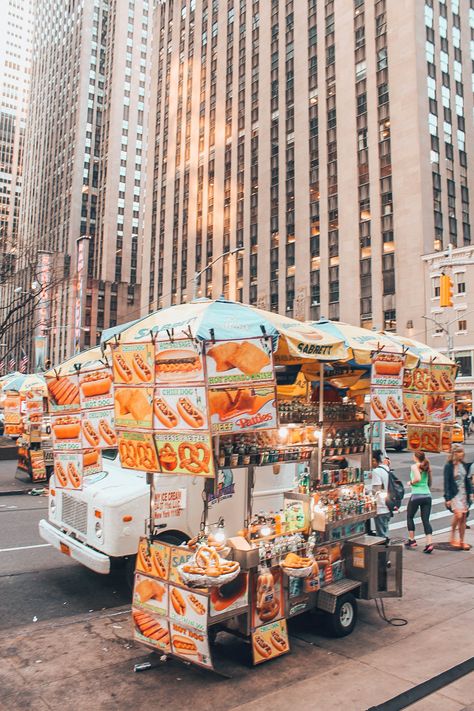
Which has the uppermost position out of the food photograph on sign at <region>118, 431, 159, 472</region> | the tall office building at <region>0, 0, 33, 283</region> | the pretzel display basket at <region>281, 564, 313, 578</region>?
the tall office building at <region>0, 0, 33, 283</region>

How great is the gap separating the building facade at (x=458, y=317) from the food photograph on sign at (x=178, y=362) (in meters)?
39.4

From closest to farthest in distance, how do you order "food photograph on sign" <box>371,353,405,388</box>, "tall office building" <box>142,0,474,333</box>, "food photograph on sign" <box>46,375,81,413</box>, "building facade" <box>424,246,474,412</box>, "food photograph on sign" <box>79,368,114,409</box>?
"food photograph on sign" <box>79,368,114,409</box> < "food photograph on sign" <box>46,375,81,413</box> < "food photograph on sign" <box>371,353,405,388</box> < "building facade" <box>424,246,474,412</box> < "tall office building" <box>142,0,474,333</box>

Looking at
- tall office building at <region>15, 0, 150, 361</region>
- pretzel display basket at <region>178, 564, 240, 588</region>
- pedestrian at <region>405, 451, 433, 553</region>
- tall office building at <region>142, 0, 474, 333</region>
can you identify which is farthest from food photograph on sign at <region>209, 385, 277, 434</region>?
tall office building at <region>15, 0, 150, 361</region>

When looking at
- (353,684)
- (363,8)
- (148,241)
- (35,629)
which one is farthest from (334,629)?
(148,241)

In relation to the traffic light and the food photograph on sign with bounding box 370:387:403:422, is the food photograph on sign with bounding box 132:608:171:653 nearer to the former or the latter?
the food photograph on sign with bounding box 370:387:403:422

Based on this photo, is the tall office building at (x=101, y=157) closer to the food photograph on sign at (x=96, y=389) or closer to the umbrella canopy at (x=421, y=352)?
the umbrella canopy at (x=421, y=352)

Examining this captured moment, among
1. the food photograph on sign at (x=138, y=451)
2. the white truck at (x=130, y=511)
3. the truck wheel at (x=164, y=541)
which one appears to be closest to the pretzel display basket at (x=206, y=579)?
the food photograph on sign at (x=138, y=451)

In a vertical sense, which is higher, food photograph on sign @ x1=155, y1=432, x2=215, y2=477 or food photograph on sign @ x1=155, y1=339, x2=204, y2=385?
food photograph on sign @ x1=155, y1=339, x2=204, y2=385

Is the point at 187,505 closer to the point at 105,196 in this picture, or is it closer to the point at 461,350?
the point at 461,350

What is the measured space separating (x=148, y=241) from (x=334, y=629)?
247ft

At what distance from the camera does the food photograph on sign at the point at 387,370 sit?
6.79 m

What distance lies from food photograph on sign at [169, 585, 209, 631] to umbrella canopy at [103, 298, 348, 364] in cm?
234

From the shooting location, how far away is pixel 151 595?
519 centimetres

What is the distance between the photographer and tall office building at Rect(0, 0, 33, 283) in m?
150
